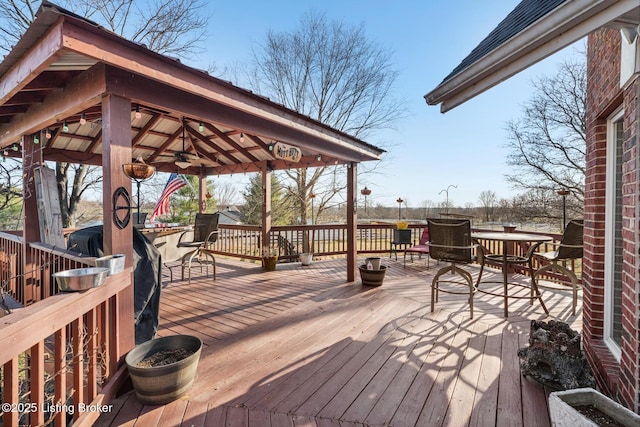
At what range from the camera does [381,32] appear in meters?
10.8

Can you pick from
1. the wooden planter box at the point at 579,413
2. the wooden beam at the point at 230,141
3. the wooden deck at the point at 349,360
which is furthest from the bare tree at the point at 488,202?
the wooden planter box at the point at 579,413

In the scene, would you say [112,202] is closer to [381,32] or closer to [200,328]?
[200,328]

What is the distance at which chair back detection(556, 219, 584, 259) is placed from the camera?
3236 mm

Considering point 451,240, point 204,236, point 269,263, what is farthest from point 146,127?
point 451,240

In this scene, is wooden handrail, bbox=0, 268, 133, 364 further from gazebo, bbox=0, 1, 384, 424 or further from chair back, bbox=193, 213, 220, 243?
chair back, bbox=193, 213, 220, 243

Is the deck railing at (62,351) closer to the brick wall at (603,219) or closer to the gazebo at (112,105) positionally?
the gazebo at (112,105)

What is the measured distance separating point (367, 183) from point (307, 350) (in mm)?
11318

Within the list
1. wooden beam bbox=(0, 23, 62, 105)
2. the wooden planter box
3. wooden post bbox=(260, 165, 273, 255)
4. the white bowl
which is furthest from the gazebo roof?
the wooden planter box

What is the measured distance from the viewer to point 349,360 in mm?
2365

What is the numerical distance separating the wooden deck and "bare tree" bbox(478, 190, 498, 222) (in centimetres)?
1123

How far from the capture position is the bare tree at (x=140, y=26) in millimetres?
8195

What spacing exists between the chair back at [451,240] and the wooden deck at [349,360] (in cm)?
72

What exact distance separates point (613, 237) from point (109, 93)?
11.8ft

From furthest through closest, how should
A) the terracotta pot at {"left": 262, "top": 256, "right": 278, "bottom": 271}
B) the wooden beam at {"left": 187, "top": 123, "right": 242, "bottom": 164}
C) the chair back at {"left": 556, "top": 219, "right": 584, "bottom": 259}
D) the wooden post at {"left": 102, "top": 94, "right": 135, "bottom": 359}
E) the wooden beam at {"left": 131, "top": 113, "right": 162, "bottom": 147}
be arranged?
the terracotta pot at {"left": 262, "top": 256, "right": 278, "bottom": 271}
the wooden beam at {"left": 187, "top": 123, "right": 242, "bottom": 164}
the wooden beam at {"left": 131, "top": 113, "right": 162, "bottom": 147}
the chair back at {"left": 556, "top": 219, "right": 584, "bottom": 259}
the wooden post at {"left": 102, "top": 94, "right": 135, "bottom": 359}
